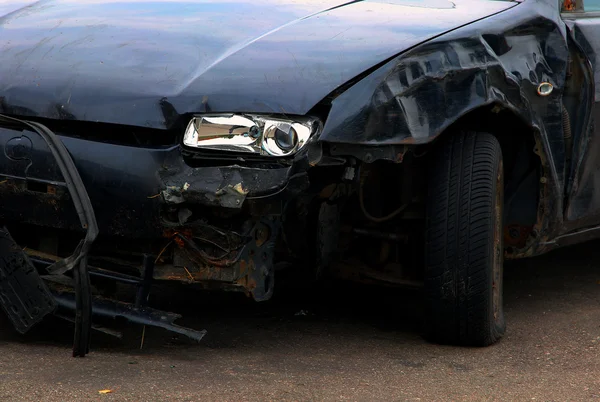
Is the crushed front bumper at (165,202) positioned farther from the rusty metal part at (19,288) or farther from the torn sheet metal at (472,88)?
the torn sheet metal at (472,88)

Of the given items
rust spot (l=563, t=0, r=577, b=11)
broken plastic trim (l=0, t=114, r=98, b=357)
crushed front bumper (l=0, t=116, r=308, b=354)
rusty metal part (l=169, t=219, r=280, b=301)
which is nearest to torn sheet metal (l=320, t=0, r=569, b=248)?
rust spot (l=563, t=0, r=577, b=11)

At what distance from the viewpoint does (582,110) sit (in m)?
4.70

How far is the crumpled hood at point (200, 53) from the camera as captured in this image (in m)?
3.77

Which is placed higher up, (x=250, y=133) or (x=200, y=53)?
(x=200, y=53)

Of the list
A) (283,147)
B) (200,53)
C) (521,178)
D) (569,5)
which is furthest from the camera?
(569,5)

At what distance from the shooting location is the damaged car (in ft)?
12.2

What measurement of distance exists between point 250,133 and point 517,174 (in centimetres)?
147

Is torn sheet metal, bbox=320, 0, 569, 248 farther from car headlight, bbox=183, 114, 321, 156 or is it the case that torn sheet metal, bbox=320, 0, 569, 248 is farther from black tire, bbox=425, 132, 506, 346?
black tire, bbox=425, 132, 506, 346

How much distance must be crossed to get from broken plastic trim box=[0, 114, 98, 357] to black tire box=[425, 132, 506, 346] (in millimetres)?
1278

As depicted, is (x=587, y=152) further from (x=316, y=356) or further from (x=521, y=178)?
(x=316, y=356)

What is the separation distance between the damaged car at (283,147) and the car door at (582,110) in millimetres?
10

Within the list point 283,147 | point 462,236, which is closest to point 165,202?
point 283,147

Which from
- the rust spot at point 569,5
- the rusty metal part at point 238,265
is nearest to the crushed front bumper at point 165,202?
the rusty metal part at point 238,265

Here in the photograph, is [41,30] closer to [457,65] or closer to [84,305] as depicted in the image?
[84,305]
